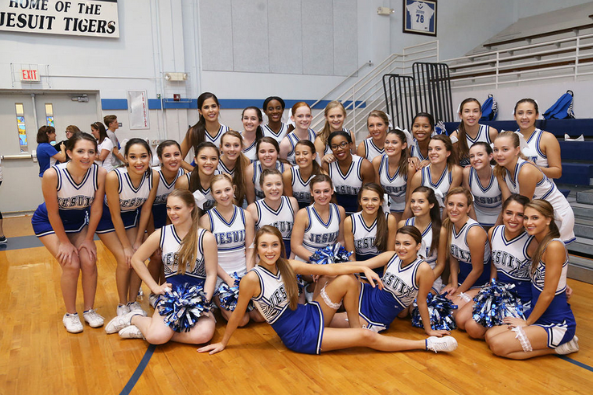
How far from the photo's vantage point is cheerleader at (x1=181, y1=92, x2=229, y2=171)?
358 cm

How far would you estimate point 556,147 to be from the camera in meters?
3.12

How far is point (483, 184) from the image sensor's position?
3.15m

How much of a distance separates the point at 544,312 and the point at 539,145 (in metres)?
1.28

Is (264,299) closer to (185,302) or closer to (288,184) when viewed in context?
(185,302)

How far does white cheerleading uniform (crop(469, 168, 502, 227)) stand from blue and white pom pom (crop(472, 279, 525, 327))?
0.70 m

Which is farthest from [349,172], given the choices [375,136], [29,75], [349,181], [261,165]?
[29,75]

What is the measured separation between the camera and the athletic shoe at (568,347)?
2.44m

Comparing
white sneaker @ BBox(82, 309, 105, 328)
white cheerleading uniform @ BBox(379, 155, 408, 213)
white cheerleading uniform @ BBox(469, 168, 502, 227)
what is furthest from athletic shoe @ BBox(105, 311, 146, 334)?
white cheerleading uniform @ BBox(469, 168, 502, 227)

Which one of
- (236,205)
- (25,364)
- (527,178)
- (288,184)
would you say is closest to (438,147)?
(527,178)

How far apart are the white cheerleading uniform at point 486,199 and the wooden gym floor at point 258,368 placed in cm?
87

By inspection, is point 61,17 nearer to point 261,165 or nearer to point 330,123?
point 261,165

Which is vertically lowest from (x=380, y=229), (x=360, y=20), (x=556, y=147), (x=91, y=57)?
(x=380, y=229)

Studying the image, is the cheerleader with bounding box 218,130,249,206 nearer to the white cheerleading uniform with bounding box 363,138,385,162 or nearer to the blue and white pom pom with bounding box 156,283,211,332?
the blue and white pom pom with bounding box 156,283,211,332

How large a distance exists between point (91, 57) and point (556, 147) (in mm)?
6639
